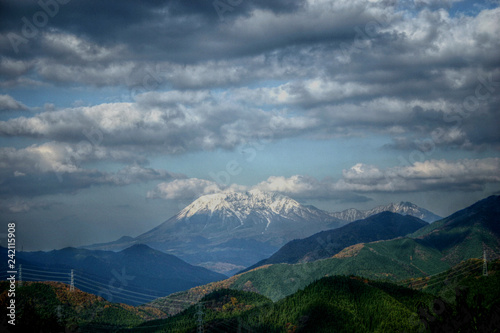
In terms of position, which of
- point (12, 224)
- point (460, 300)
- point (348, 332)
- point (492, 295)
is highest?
point (12, 224)

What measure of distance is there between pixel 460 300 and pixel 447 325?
639cm

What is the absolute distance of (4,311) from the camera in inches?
4254

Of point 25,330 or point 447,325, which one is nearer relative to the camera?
point 447,325

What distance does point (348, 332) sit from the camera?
200 m

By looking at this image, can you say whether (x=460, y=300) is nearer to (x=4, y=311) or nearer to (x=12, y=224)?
(x=12, y=224)

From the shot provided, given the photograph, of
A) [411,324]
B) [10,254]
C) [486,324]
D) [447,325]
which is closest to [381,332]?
[411,324]

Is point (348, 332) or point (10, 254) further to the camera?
point (348, 332)

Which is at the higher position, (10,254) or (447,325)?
(10,254)

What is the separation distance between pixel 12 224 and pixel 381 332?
154m

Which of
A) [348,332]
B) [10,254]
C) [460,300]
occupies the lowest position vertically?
[348,332]

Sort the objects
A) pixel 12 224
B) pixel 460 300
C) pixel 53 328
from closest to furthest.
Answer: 1. pixel 460 300
2. pixel 12 224
3. pixel 53 328

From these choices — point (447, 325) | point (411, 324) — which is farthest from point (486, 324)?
point (411, 324)

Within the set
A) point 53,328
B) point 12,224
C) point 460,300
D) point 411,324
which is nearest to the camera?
point 460,300

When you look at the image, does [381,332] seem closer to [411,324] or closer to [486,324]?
[411,324]
